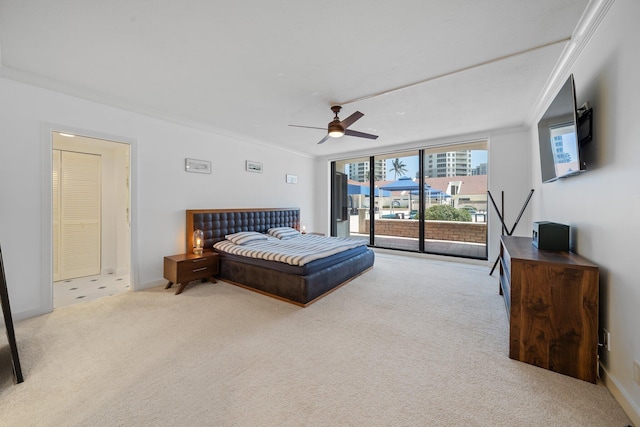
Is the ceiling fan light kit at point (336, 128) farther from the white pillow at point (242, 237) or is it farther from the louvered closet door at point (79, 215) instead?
the louvered closet door at point (79, 215)

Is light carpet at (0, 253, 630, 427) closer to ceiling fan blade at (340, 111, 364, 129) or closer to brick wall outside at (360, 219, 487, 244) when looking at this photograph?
ceiling fan blade at (340, 111, 364, 129)

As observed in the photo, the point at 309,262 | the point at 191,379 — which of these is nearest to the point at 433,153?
the point at 309,262

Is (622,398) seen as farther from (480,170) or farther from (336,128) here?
(480,170)

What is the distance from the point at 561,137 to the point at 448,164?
358cm

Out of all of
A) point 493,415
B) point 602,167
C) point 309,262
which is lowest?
point 493,415

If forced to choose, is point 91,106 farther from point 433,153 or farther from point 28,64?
point 433,153

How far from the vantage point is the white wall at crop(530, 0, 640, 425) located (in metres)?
1.43

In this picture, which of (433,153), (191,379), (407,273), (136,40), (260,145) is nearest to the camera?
(191,379)

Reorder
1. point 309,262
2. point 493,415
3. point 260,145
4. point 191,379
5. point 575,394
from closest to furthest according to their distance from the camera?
point 493,415 → point 575,394 → point 191,379 → point 309,262 → point 260,145

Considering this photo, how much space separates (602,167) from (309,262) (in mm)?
2735

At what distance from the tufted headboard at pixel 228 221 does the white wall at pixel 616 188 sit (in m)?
4.60

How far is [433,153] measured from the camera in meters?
5.68

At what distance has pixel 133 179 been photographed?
11.3 ft

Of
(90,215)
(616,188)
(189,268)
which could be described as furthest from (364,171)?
(90,215)
